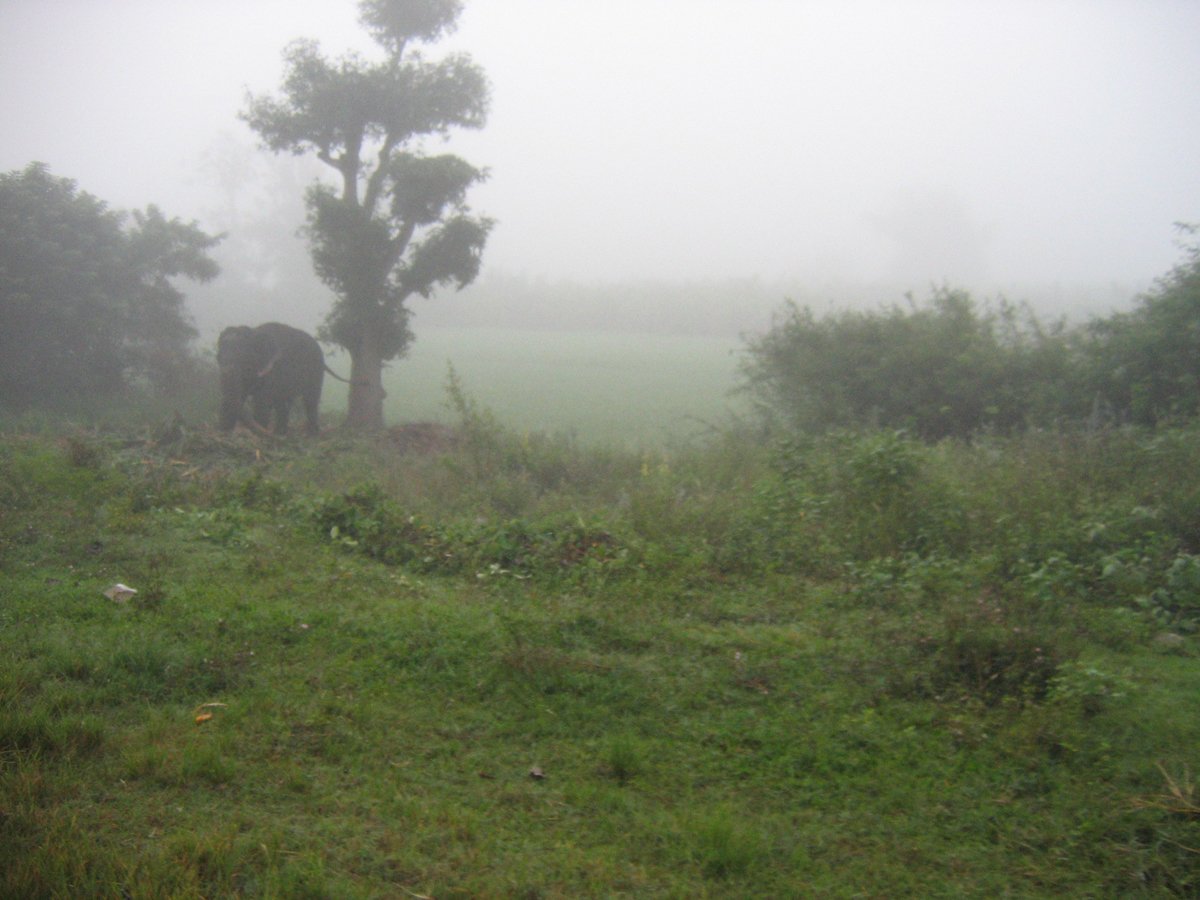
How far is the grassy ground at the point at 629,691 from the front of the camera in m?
3.40

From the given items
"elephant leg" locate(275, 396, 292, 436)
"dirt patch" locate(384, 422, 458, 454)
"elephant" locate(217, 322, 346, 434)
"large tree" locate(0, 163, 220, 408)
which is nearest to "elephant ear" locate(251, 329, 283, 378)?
"elephant" locate(217, 322, 346, 434)

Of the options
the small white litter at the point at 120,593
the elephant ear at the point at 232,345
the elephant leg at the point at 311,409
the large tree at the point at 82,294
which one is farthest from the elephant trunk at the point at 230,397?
the small white litter at the point at 120,593

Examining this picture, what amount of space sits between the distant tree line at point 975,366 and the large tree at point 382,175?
6.73 m

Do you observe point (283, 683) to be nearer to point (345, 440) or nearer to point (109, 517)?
point (109, 517)

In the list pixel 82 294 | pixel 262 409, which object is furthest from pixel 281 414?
pixel 82 294

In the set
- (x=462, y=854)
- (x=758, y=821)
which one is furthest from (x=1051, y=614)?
(x=462, y=854)

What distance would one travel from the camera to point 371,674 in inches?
195

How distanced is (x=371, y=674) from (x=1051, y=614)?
4062 millimetres

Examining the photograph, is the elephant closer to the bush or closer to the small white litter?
the bush

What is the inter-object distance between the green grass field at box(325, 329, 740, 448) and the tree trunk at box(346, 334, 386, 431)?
1.29m

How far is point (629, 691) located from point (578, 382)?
16.6m

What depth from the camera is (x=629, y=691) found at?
4.78 metres

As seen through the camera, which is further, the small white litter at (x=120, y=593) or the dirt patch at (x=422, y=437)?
the dirt patch at (x=422, y=437)

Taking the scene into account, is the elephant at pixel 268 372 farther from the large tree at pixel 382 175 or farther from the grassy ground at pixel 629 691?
the grassy ground at pixel 629 691
